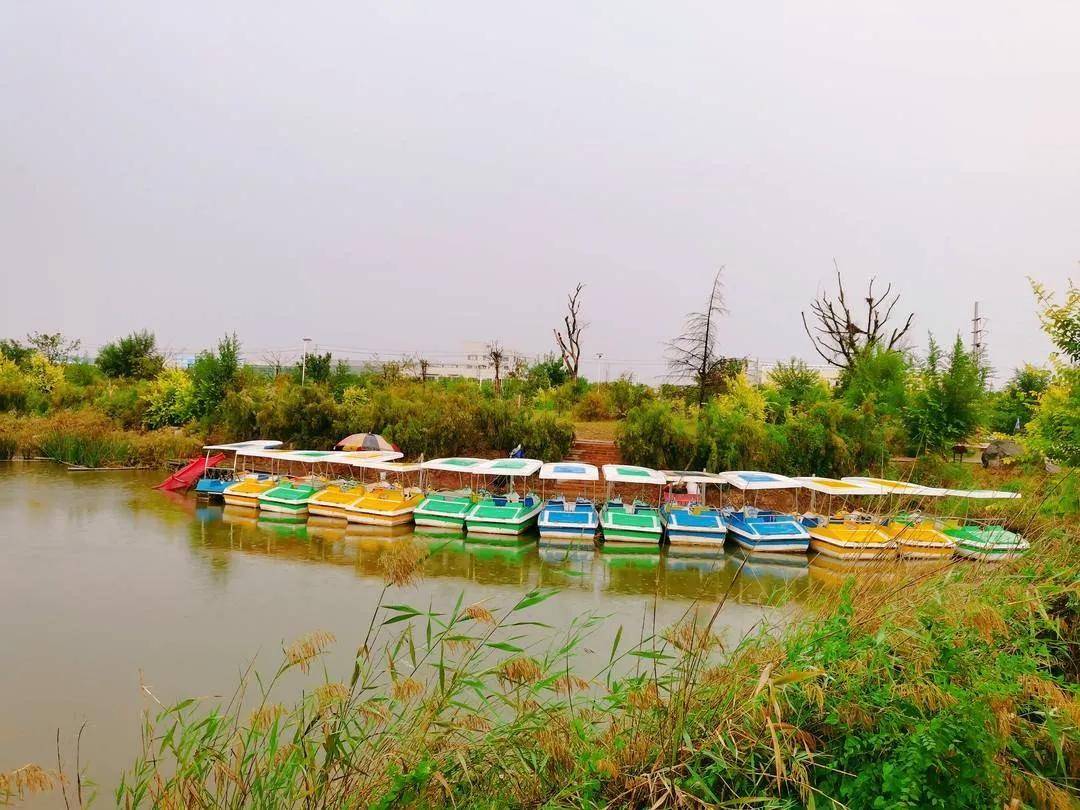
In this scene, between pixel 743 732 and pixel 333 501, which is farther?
pixel 333 501

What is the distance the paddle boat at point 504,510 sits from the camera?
11156 mm

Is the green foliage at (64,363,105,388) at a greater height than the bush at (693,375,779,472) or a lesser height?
greater

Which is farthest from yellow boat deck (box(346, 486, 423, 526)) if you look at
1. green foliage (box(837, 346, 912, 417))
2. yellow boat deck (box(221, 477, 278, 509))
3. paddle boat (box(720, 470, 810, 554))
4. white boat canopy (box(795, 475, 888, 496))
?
green foliage (box(837, 346, 912, 417))

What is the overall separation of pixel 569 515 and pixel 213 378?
14699 mm

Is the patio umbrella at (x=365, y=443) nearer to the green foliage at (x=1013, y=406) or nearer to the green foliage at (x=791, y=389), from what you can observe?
the green foliage at (x=791, y=389)

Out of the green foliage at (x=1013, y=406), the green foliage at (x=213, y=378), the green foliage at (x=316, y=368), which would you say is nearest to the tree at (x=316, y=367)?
the green foliage at (x=316, y=368)

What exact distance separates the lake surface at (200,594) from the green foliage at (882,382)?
703cm

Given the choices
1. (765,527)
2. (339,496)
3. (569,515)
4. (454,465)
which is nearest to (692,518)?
(765,527)

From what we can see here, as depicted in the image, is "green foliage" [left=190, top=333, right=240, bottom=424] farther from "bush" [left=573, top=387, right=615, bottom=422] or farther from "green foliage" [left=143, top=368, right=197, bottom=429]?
"bush" [left=573, top=387, right=615, bottom=422]

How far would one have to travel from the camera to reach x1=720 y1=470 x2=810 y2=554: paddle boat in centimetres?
1061

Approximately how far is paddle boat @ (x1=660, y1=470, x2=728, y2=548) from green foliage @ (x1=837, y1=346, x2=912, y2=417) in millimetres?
5987

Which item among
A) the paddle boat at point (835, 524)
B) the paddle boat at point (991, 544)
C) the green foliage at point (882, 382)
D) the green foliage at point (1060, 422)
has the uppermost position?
the green foliage at point (882, 382)

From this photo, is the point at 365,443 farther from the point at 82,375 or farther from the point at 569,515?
the point at 82,375

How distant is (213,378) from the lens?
2025 cm
